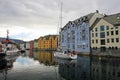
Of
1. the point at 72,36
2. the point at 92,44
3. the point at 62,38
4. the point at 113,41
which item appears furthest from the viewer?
the point at 62,38

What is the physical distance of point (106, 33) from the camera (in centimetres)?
7012

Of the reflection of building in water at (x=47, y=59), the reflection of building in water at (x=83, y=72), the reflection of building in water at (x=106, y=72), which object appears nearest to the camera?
the reflection of building in water at (x=106, y=72)

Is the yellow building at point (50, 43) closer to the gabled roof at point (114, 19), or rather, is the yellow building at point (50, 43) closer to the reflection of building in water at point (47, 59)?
the reflection of building in water at point (47, 59)

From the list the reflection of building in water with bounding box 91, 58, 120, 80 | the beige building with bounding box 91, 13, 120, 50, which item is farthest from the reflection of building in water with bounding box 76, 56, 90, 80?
the beige building with bounding box 91, 13, 120, 50

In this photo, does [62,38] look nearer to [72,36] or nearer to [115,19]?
[72,36]

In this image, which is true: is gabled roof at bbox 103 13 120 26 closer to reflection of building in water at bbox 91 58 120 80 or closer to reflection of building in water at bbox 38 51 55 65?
reflection of building in water at bbox 38 51 55 65

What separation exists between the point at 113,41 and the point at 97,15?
2139 cm

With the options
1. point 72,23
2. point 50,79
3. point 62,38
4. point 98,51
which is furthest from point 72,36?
point 50,79

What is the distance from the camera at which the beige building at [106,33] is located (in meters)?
65.7

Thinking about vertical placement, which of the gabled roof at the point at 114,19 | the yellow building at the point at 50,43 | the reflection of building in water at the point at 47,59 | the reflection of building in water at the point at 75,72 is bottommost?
the reflection of building in water at the point at 75,72

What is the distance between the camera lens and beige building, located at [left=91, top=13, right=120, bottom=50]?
65.7 metres

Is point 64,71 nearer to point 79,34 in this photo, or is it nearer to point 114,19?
point 114,19

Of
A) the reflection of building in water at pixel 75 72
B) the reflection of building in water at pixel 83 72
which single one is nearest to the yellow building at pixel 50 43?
the reflection of building in water at pixel 83 72

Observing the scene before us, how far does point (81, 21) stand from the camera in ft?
287
